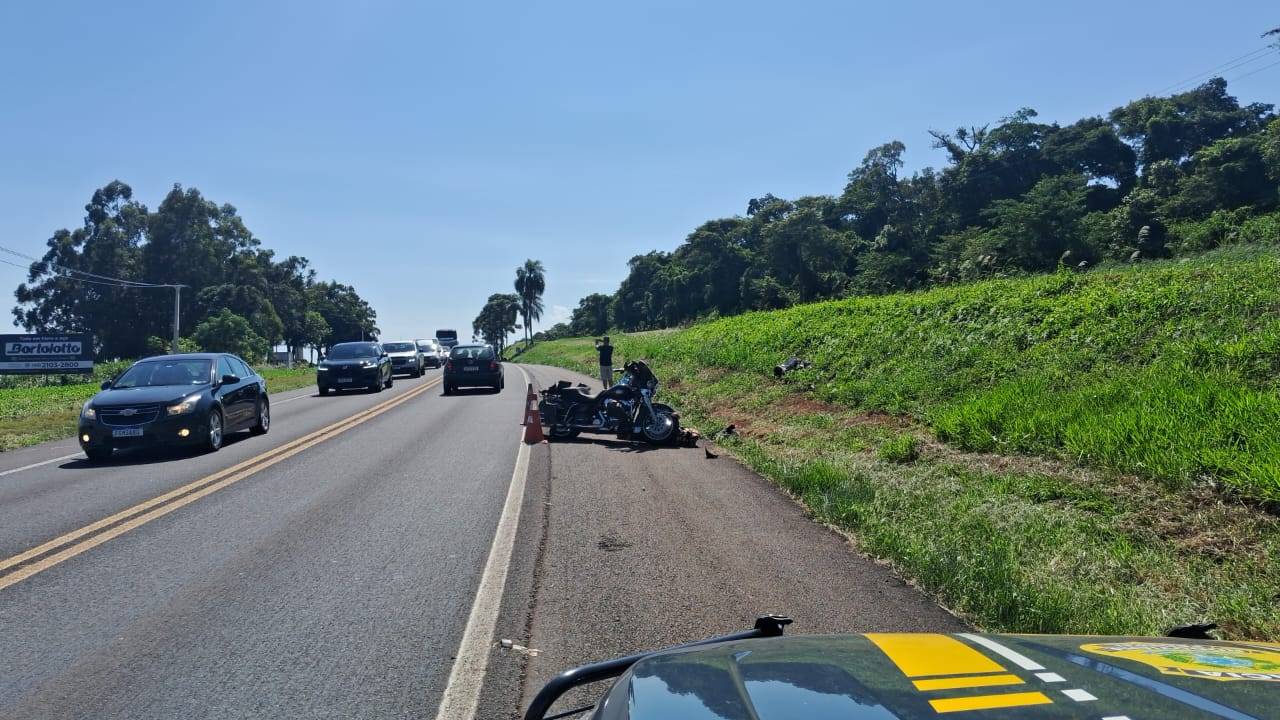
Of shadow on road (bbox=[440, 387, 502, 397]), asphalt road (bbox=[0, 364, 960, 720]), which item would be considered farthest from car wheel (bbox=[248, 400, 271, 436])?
shadow on road (bbox=[440, 387, 502, 397])

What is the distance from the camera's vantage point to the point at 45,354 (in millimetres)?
44281

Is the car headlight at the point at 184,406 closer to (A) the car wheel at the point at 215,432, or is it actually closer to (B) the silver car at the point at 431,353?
(A) the car wheel at the point at 215,432

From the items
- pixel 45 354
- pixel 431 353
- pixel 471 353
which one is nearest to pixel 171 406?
pixel 471 353

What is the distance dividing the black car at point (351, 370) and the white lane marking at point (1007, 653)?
24939mm

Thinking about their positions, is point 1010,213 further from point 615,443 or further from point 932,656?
point 932,656

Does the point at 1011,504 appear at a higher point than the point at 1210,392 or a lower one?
lower

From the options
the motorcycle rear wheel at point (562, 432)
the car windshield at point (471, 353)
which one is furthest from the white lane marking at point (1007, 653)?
the car windshield at point (471, 353)

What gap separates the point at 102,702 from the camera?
3.75 meters

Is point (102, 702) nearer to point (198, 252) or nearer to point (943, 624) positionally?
point (943, 624)

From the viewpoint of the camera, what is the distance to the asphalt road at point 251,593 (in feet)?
12.7

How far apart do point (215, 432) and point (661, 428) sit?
6.76 meters

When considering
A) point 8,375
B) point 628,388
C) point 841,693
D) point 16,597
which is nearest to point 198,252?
point 8,375

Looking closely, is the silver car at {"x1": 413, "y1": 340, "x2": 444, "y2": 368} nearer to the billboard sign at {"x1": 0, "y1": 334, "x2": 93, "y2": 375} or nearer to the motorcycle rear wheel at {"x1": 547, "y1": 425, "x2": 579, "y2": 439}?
the billboard sign at {"x1": 0, "y1": 334, "x2": 93, "y2": 375}

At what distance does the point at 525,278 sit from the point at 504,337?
2350cm
